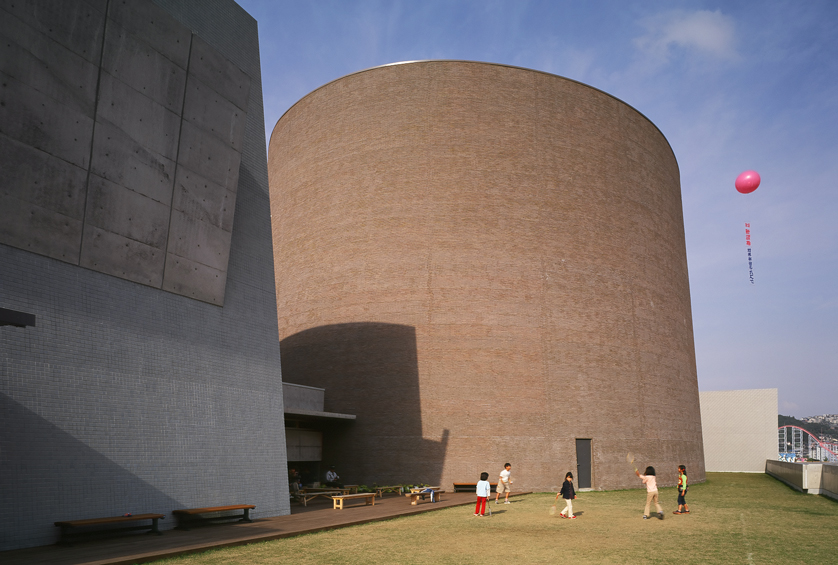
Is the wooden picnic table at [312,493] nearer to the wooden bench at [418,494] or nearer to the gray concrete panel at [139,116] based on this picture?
the wooden bench at [418,494]

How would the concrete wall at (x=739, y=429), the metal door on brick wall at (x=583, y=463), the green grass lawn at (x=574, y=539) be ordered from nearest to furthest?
1. the green grass lawn at (x=574, y=539)
2. the metal door on brick wall at (x=583, y=463)
3. the concrete wall at (x=739, y=429)

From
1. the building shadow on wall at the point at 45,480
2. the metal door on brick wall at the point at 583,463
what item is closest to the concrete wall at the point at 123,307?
the building shadow on wall at the point at 45,480

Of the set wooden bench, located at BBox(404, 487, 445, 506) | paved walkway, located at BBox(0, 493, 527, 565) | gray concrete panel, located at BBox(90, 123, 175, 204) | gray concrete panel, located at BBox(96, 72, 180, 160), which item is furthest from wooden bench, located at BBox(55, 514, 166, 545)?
wooden bench, located at BBox(404, 487, 445, 506)

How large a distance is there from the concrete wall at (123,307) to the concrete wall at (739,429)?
3829cm

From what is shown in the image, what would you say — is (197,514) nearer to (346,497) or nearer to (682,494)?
(346,497)

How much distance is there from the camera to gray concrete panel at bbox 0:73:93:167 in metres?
10.9

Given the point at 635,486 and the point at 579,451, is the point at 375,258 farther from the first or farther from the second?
the point at 635,486

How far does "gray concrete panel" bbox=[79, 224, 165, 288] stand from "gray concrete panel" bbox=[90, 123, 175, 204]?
3.43ft

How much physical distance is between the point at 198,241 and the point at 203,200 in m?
0.92

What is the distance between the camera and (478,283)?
24734 mm

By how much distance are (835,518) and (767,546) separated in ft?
19.2

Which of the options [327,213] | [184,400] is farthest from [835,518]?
[327,213]

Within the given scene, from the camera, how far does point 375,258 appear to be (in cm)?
2562

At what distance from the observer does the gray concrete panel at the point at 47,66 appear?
1086cm
